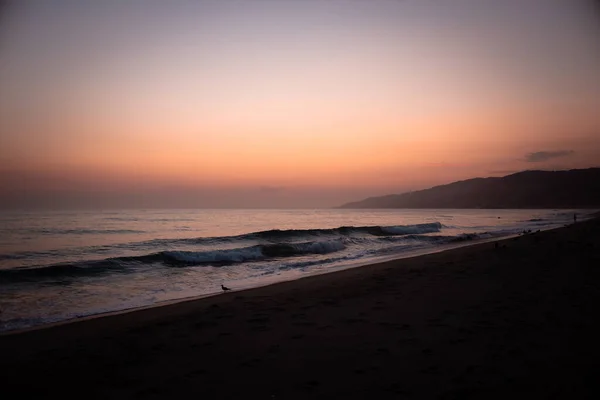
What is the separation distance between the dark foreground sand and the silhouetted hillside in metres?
A: 136

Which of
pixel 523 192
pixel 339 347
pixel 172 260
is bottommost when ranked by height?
pixel 172 260

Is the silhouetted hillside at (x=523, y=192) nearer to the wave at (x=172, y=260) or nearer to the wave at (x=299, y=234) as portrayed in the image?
the wave at (x=299, y=234)

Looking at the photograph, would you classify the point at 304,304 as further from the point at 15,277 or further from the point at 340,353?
the point at 15,277

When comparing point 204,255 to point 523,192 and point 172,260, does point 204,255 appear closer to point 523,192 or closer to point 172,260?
point 172,260

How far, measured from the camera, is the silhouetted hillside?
130500 millimetres

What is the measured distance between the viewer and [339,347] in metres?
4.91

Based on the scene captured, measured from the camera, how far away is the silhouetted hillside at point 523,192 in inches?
5138

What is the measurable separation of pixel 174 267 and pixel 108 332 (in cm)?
968

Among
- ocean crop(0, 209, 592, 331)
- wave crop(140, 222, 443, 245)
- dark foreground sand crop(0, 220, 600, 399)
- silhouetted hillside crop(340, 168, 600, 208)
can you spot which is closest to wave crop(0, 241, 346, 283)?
ocean crop(0, 209, 592, 331)

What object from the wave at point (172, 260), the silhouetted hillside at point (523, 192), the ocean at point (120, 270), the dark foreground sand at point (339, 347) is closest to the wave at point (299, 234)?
the ocean at point (120, 270)

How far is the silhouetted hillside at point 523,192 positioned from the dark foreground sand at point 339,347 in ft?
445

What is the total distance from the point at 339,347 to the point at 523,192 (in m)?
168

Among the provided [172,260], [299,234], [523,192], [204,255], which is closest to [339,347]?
[172,260]

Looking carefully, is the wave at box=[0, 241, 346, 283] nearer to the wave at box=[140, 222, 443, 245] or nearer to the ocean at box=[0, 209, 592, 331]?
the ocean at box=[0, 209, 592, 331]
